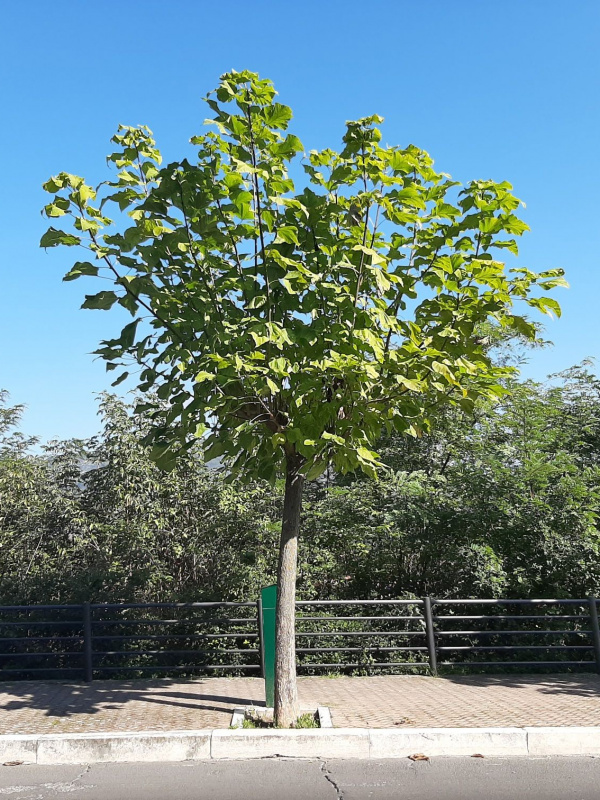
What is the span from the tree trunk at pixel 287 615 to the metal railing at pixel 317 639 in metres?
2.06

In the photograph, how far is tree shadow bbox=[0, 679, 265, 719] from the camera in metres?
7.73

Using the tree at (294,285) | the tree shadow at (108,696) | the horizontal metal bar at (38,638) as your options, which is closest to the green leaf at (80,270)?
the tree at (294,285)

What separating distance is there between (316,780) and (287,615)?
5.52 ft

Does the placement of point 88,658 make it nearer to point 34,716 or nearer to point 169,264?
point 34,716

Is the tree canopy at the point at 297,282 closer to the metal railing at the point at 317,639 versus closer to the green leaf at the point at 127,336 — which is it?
the green leaf at the point at 127,336

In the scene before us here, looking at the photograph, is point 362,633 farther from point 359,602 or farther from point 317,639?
point 317,639

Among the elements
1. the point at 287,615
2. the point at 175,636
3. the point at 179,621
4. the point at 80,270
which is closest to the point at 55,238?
the point at 80,270

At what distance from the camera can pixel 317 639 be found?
9.87 metres

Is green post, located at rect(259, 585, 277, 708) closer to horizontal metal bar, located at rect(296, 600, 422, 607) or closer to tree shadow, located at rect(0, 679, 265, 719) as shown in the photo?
tree shadow, located at rect(0, 679, 265, 719)

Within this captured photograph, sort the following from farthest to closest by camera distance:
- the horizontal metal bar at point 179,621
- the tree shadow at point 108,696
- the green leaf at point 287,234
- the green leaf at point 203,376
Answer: the horizontal metal bar at point 179,621 < the tree shadow at point 108,696 < the green leaf at point 287,234 < the green leaf at point 203,376

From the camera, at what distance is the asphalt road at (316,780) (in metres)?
5.40

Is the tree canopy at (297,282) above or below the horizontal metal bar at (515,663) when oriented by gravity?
above

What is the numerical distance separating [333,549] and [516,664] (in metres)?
3.10

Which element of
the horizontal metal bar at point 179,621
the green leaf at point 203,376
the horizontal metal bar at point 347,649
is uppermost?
the green leaf at point 203,376
